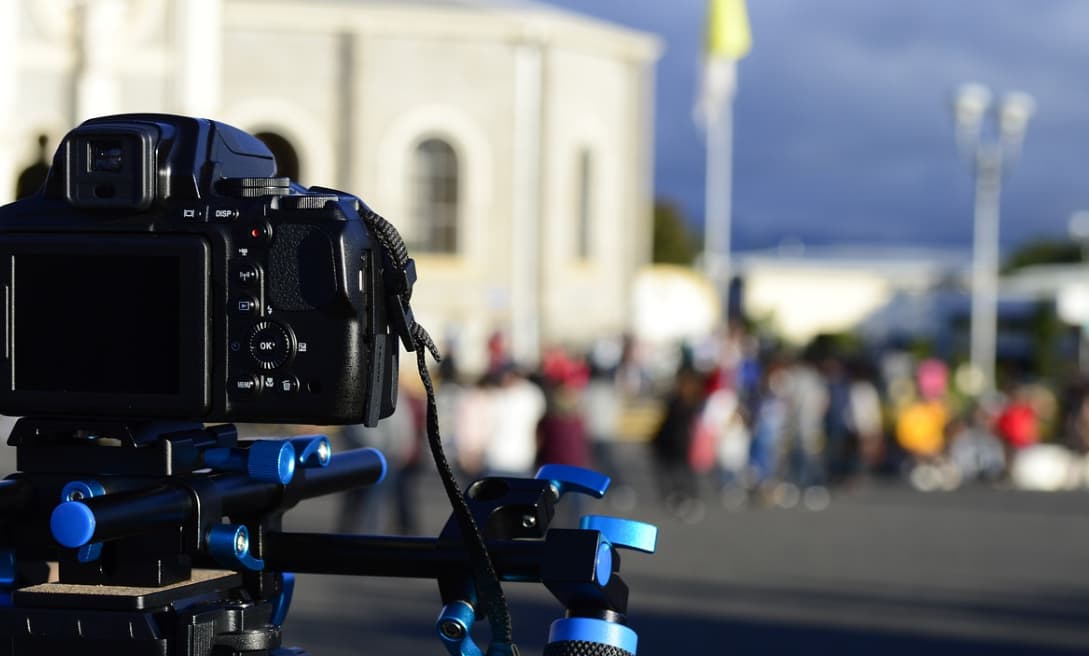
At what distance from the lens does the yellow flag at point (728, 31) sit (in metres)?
35.2

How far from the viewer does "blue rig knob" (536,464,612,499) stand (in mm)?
2410

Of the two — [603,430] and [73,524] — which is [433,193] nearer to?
[603,430]

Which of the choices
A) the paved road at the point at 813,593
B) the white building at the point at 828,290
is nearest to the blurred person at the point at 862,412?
the paved road at the point at 813,593

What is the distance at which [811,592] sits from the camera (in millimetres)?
11477

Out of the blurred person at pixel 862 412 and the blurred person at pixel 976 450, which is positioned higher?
the blurred person at pixel 862 412

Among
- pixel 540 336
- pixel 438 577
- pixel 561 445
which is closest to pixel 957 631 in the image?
pixel 561 445

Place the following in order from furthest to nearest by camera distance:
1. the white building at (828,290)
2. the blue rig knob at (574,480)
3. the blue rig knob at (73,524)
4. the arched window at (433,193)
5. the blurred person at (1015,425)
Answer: the white building at (828,290) < the arched window at (433,193) < the blurred person at (1015,425) < the blue rig knob at (574,480) < the blue rig knob at (73,524)

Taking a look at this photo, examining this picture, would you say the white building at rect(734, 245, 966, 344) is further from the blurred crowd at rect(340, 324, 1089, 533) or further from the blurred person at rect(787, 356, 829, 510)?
the blurred person at rect(787, 356, 829, 510)

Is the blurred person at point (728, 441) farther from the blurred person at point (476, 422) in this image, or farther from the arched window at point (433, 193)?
the arched window at point (433, 193)

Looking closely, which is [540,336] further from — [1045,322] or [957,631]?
[957,631]

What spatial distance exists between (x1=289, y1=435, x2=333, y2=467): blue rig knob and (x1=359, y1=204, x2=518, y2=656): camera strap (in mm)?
277

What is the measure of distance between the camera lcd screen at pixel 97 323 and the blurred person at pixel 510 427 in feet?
47.2

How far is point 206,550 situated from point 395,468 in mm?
11640

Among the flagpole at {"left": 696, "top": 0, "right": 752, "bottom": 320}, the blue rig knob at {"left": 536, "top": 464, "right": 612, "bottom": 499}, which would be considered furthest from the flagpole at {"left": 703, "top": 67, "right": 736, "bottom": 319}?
the blue rig knob at {"left": 536, "top": 464, "right": 612, "bottom": 499}
